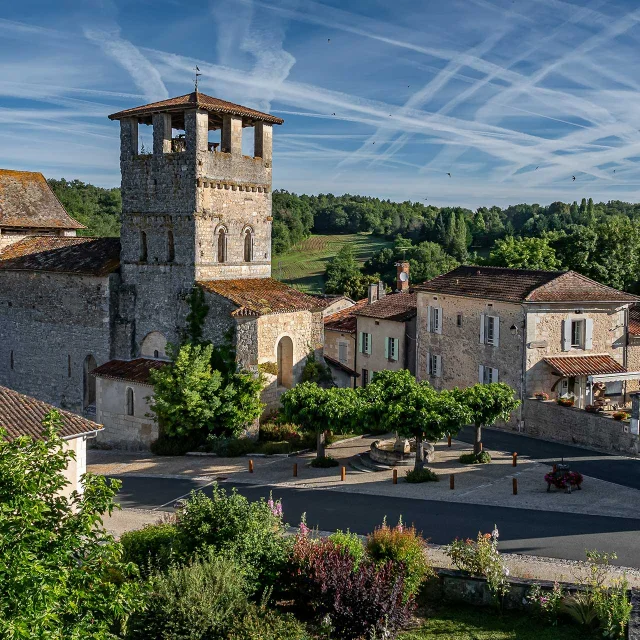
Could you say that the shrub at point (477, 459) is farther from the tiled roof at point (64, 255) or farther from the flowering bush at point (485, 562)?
the tiled roof at point (64, 255)

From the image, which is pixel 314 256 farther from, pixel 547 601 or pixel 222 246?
pixel 547 601

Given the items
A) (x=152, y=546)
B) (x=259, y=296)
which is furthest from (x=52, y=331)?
(x=152, y=546)

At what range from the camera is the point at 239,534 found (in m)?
15.5

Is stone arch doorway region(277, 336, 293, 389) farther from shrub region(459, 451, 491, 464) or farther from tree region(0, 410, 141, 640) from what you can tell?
tree region(0, 410, 141, 640)

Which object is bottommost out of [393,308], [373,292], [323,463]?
[323,463]

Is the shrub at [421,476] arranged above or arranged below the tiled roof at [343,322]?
below

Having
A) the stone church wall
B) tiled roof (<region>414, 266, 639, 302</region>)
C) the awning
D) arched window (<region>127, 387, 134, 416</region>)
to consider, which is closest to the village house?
arched window (<region>127, 387, 134, 416</region>)

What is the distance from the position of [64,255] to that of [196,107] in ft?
33.6

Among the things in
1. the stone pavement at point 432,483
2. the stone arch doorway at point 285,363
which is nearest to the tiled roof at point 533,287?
the stone pavement at point 432,483

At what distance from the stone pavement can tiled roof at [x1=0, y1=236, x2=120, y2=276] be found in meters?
8.36

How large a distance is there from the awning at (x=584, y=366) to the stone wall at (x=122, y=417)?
1684 centimetres

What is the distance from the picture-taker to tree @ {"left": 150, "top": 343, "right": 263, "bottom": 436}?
97.3 ft

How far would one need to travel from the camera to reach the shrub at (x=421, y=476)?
25.6 meters

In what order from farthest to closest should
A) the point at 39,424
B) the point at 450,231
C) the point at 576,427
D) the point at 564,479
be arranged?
→ the point at 450,231 → the point at 576,427 → the point at 564,479 → the point at 39,424
